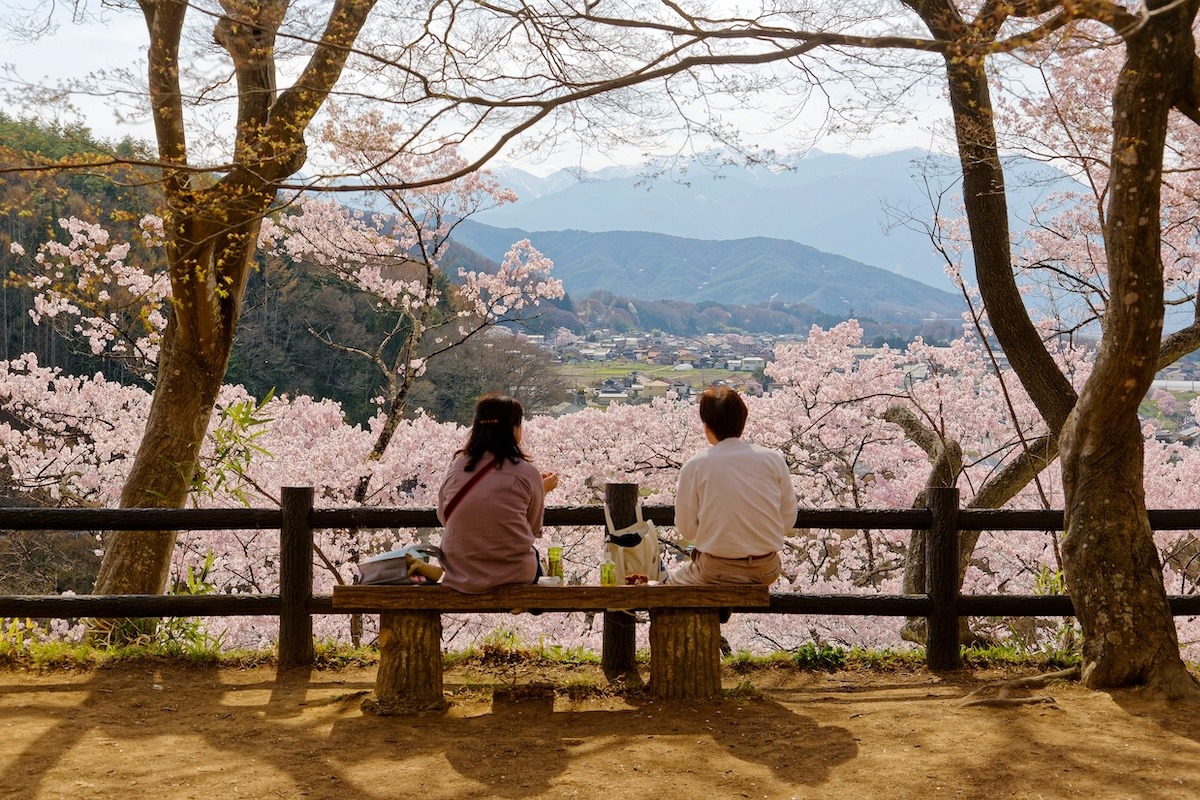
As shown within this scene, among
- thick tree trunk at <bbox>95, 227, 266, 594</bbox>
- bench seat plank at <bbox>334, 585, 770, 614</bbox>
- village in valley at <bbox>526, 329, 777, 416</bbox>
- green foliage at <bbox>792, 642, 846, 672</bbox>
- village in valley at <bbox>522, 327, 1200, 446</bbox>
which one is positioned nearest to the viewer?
bench seat plank at <bbox>334, 585, 770, 614</bbox>

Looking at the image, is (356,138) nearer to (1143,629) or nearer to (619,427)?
(1143,629)

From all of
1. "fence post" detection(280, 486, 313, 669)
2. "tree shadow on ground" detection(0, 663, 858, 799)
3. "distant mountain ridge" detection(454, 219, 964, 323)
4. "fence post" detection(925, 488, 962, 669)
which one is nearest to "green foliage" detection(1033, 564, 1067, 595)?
"fence post" detection(925, 488, 962, 669)

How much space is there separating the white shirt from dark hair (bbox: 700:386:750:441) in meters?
0.05

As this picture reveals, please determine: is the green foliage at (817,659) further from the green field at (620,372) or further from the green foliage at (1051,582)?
the green field at (620,372)

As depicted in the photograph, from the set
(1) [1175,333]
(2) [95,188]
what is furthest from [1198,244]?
(2) [95,188]

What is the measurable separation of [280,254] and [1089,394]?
26.7 metres

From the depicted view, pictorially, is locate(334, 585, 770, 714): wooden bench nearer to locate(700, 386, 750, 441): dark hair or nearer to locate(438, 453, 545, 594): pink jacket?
locate(438, 453, 545, 594): pink jacket

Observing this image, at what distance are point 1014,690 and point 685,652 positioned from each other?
5.45 ft

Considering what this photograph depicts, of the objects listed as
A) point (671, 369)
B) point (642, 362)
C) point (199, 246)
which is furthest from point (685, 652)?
point (642, 362)

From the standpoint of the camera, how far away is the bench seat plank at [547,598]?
421 centimetres

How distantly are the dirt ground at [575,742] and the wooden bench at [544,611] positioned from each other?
0.12 metres

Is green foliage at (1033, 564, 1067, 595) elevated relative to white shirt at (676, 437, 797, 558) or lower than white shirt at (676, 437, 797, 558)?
lower

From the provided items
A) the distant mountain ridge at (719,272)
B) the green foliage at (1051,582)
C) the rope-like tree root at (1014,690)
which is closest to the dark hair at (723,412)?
the rope-like tree root at (1014,690)

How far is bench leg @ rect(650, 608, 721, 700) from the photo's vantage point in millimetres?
4520
